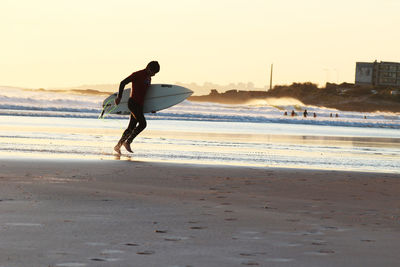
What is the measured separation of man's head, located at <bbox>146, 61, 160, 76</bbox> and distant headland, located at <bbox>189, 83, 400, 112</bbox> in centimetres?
11641

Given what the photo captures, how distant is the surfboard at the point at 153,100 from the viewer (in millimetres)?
17578

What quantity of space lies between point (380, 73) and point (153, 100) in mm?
168485

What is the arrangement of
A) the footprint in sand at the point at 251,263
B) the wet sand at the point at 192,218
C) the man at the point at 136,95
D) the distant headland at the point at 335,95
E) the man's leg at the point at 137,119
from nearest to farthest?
the footprint in sand at the point at 251,263, the wet sand at the point at 192,218, the man at the point at 136,95, the man's leg at the point at 137,119, the distant headland at the point at 335,95

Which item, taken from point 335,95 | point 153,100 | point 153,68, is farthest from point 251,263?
point 335,95

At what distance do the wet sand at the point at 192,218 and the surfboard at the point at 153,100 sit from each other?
23.3 feet

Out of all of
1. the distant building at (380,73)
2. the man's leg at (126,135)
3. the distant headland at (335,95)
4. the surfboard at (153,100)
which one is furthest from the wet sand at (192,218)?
the distant building at (380,73)

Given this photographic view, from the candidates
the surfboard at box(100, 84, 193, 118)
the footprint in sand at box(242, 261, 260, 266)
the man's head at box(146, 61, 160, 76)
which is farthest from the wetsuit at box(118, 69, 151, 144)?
the footprint in sand at box(242, 261, 260, 266)

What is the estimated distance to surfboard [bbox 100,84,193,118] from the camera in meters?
17.6

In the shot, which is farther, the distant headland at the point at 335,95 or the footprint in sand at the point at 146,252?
the distant headland at the point at 335,95

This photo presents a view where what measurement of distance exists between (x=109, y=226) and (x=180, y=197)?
2.04 meters

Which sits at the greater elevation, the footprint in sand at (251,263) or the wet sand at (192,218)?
the footprint in sand at (251,263)

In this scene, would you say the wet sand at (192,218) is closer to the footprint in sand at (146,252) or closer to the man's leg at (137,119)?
the footprint in sand at (146,252)

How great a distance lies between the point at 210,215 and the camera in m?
6.52

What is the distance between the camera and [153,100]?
1762 centimetres
